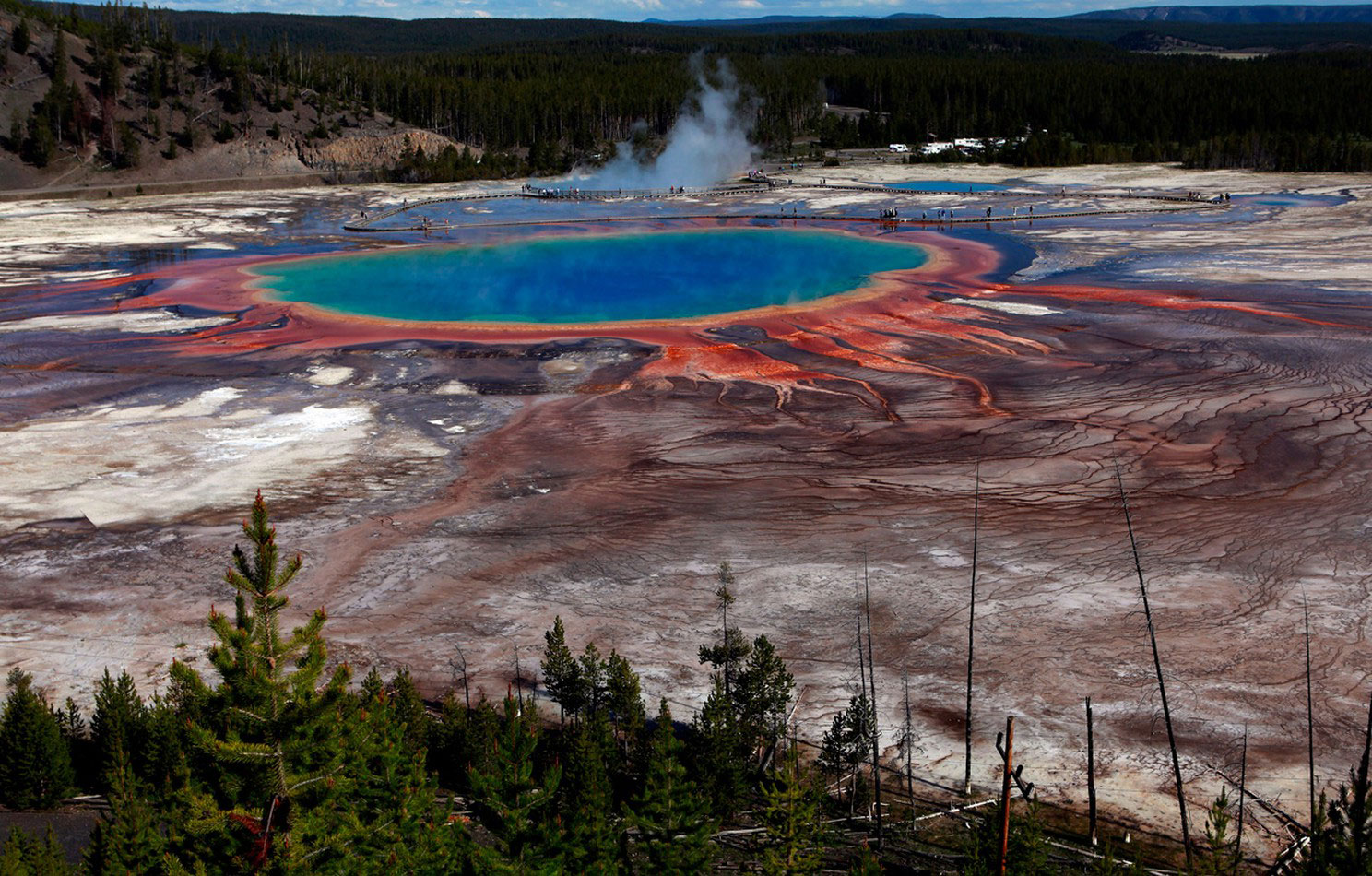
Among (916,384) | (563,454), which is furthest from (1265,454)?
(563,454)

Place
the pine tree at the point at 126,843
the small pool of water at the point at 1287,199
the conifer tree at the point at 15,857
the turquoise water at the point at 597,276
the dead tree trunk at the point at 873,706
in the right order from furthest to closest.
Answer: the small pool of water at the point at 1287,199 < the turquoise water at the point at 597,276 < the dead tree trunk at the point at 873,706 < the pine tree at the point at 126,843 < the conifer tree at the point at 15,857

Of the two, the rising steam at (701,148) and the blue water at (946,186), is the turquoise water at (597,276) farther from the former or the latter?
the rising steam at (701,148)

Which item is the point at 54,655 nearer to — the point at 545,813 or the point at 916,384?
the point at 545,813

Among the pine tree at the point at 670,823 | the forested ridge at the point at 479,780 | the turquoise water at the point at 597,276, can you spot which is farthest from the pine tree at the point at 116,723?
the turquoise water at the point at 597,276

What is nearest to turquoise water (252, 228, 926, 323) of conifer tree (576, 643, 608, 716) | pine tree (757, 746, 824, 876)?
conifer tree (576, 643, 608, 716)

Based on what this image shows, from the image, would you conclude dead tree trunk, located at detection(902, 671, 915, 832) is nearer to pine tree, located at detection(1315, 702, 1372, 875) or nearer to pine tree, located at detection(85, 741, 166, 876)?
pine tree, located at detection(1315, 702, 1372, 875)

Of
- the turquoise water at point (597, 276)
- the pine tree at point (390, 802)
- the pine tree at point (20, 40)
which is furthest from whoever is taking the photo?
the pine tree at point (20, 40)
